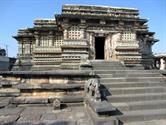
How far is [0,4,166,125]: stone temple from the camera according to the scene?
17.2 ft

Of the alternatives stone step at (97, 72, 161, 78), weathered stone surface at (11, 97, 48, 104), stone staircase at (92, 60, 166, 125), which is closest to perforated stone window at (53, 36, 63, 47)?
stone staircase at (92, 60, 166, 125)

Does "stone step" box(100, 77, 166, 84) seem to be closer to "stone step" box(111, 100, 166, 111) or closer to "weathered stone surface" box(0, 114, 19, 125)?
"stone step" box(111, 100, 166, 111)

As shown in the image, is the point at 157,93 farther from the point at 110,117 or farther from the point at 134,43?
the point at 134,43

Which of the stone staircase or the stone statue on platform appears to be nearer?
the stone staircase

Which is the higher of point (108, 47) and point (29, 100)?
point (108, 47)

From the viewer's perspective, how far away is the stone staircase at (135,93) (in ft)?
17.1

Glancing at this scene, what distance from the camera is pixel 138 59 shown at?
1208cm

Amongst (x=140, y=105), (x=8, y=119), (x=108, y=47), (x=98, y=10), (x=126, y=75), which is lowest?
(x=8, y=119)

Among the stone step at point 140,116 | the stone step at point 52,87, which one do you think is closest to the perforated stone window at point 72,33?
the stone step at point 52,87

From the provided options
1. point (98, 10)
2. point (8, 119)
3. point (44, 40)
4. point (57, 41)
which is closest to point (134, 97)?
point (8, 119)

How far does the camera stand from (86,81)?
7.30 meters

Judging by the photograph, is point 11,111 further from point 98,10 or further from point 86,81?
point 98,10

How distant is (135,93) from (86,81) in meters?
1.85

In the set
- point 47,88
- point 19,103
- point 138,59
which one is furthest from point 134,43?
point 19,103
